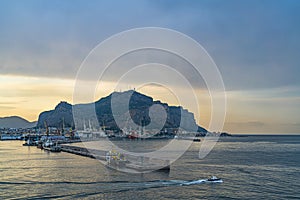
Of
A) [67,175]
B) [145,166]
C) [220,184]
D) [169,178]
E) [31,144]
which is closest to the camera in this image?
[220,184]

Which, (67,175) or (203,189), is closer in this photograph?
(203,189)

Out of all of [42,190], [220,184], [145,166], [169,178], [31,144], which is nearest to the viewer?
[42,190]

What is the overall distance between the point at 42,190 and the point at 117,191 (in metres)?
9.15

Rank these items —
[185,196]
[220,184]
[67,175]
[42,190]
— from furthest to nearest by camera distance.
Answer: [67,175]
[220,184]
[42,190]
[185,196]

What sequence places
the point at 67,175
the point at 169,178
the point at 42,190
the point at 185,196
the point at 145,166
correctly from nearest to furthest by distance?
the point at 185,196
the point at 42,190
the point at 169,178
the point at 67,175
the point at 145,166

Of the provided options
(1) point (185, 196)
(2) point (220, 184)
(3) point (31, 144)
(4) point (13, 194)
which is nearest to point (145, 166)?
(2) point (220, 184)

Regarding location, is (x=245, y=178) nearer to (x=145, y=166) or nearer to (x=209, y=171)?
(x=209, y=171)

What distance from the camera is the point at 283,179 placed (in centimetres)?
4856


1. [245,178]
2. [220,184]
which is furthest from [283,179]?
[220,184]

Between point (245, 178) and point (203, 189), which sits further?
point (245, 178)

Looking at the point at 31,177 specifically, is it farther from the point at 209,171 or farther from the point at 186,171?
the point at 209,171

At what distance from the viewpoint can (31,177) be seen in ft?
160

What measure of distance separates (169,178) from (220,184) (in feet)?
25.3

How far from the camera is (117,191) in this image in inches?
1480
